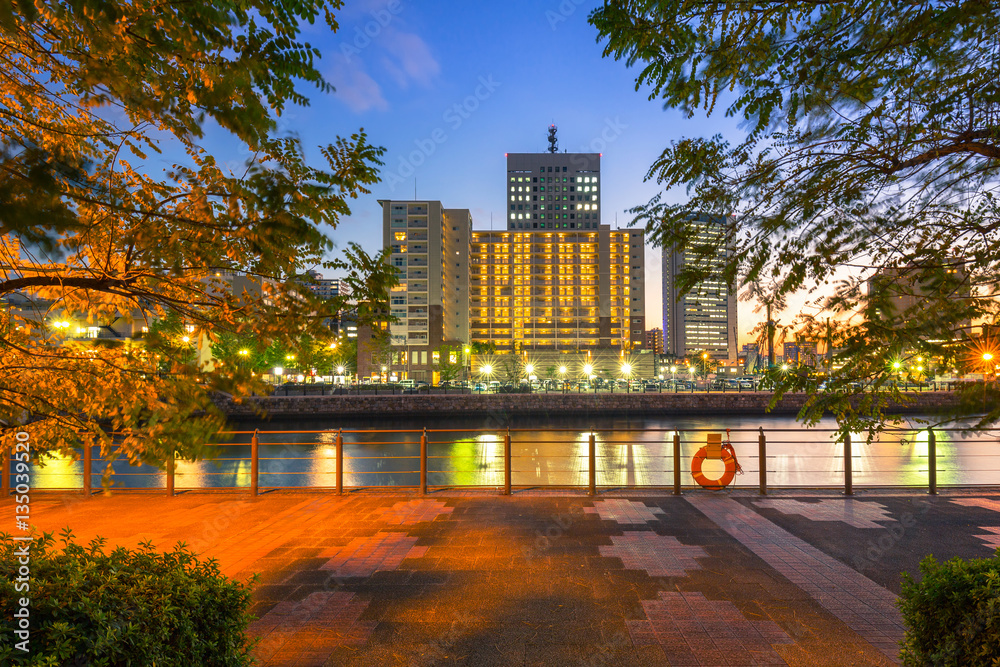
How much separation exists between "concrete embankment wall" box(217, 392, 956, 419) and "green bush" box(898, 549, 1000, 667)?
139 feet

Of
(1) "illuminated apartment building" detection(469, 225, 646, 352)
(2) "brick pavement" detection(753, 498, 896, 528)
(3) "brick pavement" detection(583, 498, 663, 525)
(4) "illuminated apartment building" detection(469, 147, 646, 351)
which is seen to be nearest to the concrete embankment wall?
(3) "brick pavement" detection(583, 498, 663, 525)

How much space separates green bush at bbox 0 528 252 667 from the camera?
7.18 feet

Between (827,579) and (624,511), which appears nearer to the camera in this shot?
(827,579)

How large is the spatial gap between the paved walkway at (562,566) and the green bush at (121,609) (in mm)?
1344

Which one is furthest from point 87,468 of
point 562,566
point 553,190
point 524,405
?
point 553,190

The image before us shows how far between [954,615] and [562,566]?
350cm

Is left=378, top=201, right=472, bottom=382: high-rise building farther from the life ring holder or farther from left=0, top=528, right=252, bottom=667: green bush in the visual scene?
left=0, top=528, right=252, bottom=667: green bush

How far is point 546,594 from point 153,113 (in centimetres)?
500

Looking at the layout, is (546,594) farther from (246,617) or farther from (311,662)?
(246,617)

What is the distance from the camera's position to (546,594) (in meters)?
4.84

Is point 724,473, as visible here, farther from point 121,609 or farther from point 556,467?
point 556,467

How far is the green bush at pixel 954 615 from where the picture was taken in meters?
2.65

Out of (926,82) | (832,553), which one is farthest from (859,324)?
(832,553)

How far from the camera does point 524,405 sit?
152 ft
